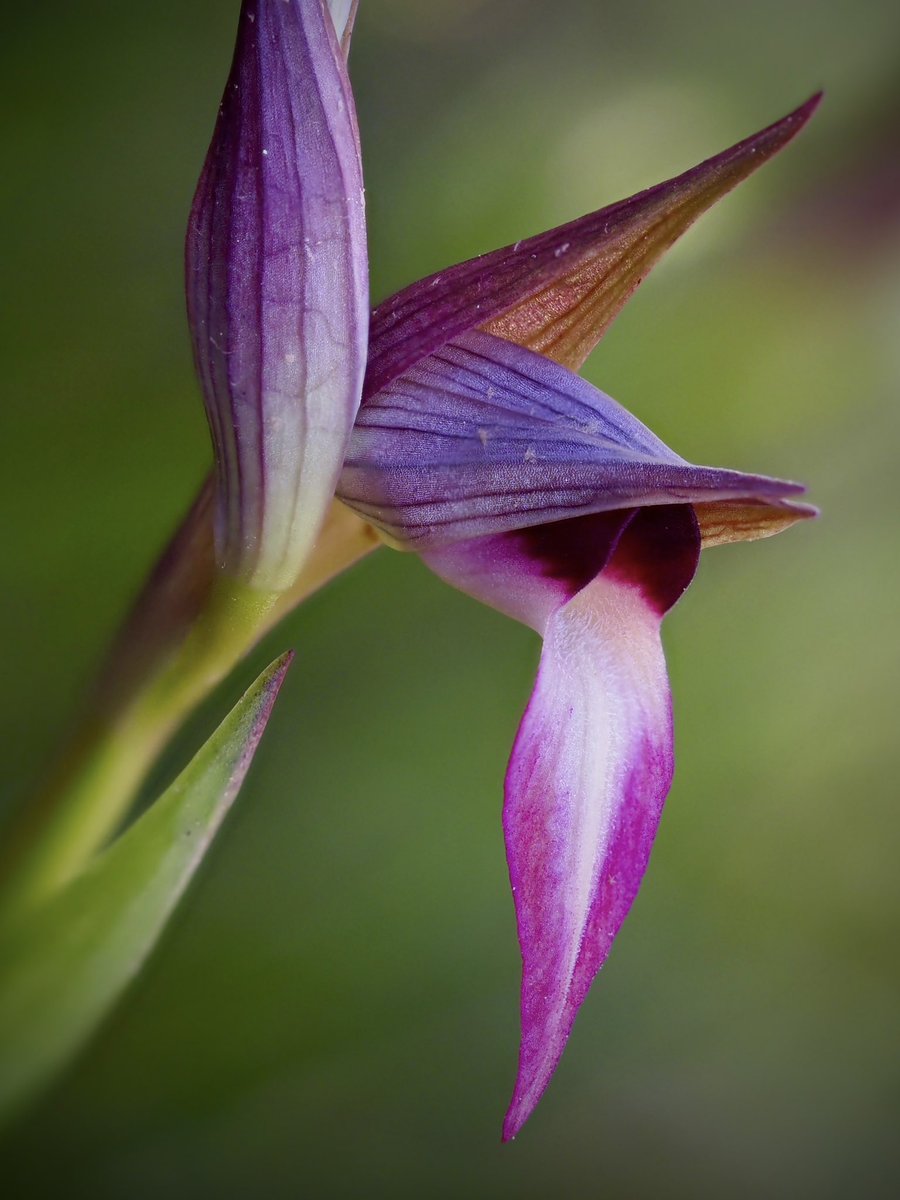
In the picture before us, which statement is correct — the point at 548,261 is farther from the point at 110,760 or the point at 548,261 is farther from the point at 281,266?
the point at 110,760

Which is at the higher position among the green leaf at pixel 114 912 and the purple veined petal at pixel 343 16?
the purple veined petal at pixel 343 16

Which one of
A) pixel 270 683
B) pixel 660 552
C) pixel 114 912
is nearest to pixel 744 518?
pixel 660 552

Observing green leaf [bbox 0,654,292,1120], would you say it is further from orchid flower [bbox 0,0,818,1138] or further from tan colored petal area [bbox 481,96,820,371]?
tan colored petal area [bbox 481,96,820,371]

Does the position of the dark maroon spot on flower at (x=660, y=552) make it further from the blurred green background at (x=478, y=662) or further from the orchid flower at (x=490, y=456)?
the blurred green background at (x=478, y=662)

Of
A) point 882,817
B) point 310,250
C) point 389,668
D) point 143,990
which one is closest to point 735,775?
point 882,817


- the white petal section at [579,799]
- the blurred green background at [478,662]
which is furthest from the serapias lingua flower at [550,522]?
the blurred green background at [478,662]

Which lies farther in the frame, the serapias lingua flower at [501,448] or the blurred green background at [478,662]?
the blurred green background at [478,662]

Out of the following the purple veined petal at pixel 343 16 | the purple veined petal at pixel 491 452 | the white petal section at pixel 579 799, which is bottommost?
the white petal section at pixel 579 799
